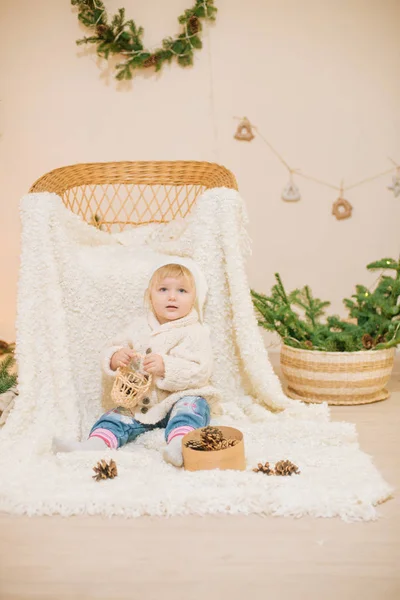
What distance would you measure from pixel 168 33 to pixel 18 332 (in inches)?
75.7

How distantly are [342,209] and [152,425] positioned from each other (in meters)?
1.76

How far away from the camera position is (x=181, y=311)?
6.11ft

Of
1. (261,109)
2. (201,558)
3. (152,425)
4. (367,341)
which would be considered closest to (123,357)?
(152,425)

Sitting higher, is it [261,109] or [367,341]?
[261,109]

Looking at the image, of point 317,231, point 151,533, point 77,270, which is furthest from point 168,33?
point 151,533

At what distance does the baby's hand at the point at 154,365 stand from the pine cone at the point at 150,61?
1882 mm

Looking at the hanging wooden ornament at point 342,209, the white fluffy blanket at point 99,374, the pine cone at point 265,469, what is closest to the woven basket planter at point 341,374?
the white fluffy blanket at point 99,374

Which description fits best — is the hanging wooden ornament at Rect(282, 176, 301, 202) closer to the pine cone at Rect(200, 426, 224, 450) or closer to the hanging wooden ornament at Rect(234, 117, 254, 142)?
the hanging wooden ornament at Rect(234, 117, 254, 142)

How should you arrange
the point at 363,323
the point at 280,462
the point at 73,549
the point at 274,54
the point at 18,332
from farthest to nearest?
the point at 274,54, the point at 363,323, the point at 18,332, the point at 280,462, the point at 73,549

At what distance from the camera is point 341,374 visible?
2135 mm

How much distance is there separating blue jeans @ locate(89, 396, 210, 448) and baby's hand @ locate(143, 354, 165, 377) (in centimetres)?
11

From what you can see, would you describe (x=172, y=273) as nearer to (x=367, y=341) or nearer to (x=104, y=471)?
(x=104, y=471)

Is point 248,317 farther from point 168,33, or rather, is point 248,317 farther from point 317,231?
point 168,33

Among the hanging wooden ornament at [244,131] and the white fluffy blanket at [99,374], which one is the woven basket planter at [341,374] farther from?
the hanging wooden ornament at [244,131]
